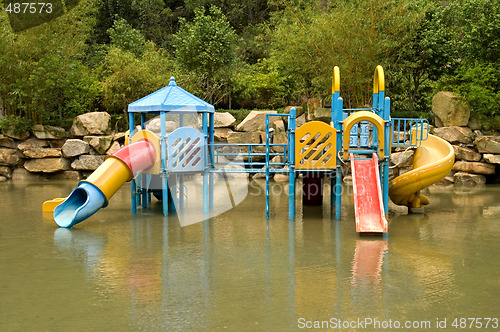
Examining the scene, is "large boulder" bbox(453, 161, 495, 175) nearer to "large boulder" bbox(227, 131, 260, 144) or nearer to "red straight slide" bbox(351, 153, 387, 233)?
"large boulder" bbox(227, 131, 260, 144)

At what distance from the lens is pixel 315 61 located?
52.6 feet

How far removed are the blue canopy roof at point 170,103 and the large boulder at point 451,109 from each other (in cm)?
739

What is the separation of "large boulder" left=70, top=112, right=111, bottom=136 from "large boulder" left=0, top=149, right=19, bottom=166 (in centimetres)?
178

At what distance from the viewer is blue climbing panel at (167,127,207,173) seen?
9578 millimetres

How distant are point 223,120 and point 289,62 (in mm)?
2778

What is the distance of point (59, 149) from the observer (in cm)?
1602

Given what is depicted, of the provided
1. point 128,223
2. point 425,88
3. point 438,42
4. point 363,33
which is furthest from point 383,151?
point 425,88

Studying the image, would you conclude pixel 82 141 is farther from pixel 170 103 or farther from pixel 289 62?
pixel 170 103

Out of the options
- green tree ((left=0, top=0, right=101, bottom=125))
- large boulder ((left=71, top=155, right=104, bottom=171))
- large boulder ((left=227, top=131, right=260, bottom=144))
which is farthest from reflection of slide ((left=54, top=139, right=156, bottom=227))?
green tree ((left=0, top=0, right=101, bottom=125))

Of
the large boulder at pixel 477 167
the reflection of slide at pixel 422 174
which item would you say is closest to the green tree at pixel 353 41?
the large boulder at pixel 477 167

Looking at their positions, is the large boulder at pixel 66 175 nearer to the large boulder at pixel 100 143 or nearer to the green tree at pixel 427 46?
the large boulder at pixel 100 143

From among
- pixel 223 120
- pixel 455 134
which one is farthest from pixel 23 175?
pixel 455 134

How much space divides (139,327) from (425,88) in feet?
52.4

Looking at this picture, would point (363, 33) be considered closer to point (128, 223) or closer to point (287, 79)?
point (287, 79)
